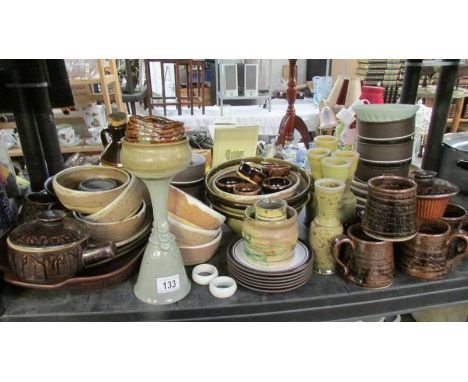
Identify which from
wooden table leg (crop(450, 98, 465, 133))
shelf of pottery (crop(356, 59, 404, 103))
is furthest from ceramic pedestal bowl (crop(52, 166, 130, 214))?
wooden table leg (crop(450, 98, 465, 133))

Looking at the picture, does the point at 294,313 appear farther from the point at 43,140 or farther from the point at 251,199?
the point at 43,140

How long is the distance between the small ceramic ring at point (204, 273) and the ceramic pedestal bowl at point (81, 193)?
0.23 m

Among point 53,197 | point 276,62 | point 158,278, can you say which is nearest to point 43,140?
point 53,197

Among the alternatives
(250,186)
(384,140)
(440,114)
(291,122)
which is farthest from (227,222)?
(291,122)

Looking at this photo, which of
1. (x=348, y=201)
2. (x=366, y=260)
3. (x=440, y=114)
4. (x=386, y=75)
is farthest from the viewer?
(x=386, y=75)

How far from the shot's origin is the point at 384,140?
847 mm

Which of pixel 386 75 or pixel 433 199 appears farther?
pixel 386 75

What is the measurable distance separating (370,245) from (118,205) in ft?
1.66

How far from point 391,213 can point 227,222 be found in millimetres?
356

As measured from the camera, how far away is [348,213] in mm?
815

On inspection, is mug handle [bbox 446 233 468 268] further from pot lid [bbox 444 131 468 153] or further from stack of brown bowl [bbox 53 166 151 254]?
stack of brown bowl [bbox 53 166 151 254]

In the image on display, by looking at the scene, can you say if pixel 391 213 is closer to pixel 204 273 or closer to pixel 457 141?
pixel 204 273

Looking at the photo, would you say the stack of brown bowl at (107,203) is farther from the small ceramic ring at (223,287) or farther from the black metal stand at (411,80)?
the black metal stand at (411,80)

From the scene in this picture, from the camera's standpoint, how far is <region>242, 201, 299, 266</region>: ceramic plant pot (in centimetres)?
64
